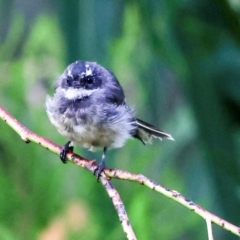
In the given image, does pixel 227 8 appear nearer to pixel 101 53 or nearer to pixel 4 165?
pixel 101 53

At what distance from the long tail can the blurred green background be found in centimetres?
2

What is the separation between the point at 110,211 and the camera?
1.52 meters

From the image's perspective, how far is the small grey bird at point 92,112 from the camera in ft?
4.00

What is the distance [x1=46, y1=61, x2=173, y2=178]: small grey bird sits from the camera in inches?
47.9

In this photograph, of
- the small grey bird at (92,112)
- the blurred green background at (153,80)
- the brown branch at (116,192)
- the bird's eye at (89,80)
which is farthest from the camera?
the bird's eye at (89,80)

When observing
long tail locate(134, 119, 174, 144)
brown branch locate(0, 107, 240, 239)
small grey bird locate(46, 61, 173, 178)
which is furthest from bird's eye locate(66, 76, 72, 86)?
brown branch locate(0, 107, 240, 239)

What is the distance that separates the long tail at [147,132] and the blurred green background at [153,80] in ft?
0.08

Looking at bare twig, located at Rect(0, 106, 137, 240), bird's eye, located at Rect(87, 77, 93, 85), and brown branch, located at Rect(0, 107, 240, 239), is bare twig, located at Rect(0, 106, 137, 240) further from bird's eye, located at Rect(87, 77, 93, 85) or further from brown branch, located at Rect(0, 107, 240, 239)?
bird's eye, located at Rect(87, 77, 93, 85)

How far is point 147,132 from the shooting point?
1305mm

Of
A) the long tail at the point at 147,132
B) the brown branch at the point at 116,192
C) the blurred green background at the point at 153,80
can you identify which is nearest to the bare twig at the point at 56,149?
the brown branch at the point at 116,192

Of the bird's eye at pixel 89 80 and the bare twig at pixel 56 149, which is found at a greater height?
the bird's eye at pixel 89 80

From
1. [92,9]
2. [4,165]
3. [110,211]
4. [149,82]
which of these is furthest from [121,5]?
[4,165]

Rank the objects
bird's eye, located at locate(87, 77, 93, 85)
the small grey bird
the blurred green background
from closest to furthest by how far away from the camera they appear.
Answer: the blurred green background, the small grey bird, bird's eye, located at locate(87, 77, 93, 85)

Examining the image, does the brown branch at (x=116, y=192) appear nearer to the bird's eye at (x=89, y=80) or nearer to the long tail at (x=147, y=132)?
the long tail at (x=147, y=132)
